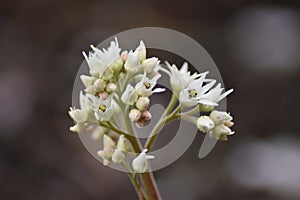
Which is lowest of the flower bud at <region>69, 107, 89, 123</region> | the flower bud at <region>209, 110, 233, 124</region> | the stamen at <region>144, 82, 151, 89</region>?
the flower bud at <region>209, 110, 233, 124</region>

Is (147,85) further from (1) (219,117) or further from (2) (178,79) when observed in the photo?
(1) (219,117)

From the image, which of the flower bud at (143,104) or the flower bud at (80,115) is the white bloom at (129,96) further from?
the flower bud at (80,115)

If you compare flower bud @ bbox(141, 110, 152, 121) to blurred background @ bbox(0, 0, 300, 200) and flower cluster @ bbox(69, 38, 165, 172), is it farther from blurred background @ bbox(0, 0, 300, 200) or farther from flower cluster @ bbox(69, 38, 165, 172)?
blurred background @ bbox(0, 0, 300, 200)

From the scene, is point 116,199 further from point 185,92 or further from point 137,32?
point 185,92

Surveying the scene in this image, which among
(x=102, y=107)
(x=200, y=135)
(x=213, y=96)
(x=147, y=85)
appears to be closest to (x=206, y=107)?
(x=213, y=96)

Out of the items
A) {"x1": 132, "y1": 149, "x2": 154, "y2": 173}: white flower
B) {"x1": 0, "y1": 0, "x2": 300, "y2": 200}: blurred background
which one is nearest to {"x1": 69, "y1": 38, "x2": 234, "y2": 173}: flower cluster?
{"x1": 132, "y1": 149, "x2": 154, "y2": 173}: white flower
